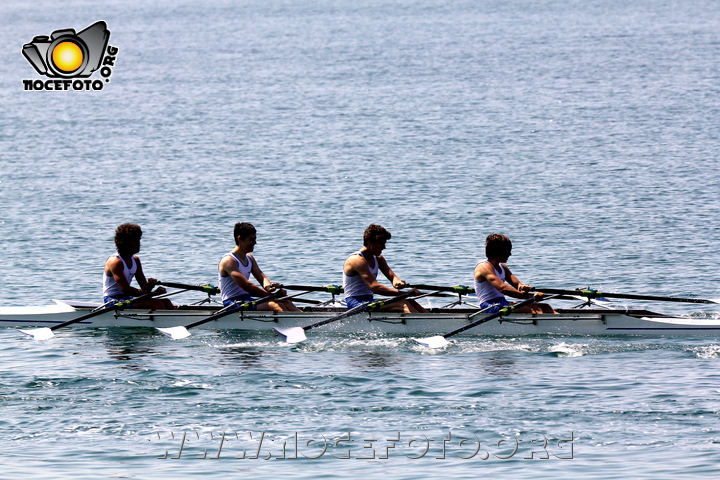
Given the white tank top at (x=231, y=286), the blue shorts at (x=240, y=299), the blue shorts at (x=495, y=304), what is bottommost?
the blue shorts at (x=495, y=304)

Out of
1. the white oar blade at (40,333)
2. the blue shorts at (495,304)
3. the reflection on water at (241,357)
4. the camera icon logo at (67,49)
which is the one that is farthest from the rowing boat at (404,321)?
the camera icon logo at (67,49)

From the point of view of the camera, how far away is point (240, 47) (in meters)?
78.0

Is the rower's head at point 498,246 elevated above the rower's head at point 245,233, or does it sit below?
below

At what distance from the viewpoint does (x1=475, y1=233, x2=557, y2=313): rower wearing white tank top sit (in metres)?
18.9

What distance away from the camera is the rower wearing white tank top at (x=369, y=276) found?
1916 centimetres

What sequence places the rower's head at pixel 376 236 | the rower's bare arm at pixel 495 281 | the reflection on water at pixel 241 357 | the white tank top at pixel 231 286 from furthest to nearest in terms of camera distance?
the white tank top at pixel 231 286
the rower's head at pixel 376 236
the rower's bare arm at pixel 495 281
the reflection on water at pixel 241 357

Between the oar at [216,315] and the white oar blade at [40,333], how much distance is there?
6.23ft

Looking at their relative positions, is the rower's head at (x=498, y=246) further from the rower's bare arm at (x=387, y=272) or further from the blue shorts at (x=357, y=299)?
the blue shorts at (x=357, y=299)

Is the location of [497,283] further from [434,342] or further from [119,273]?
[119,273]

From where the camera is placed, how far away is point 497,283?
62.2 feet

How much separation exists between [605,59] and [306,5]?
42701mm

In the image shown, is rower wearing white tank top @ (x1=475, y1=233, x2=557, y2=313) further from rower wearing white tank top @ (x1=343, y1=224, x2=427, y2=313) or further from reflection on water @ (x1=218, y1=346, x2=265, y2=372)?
reflection on water @ (x1=218, y1=346, x2=265, y2=372)

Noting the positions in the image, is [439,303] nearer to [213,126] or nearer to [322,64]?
[213,126]

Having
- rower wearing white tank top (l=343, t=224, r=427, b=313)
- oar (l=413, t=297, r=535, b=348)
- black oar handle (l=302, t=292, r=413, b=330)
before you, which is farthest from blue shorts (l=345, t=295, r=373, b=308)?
oar (l=413, t=297, r=535, b=348)
